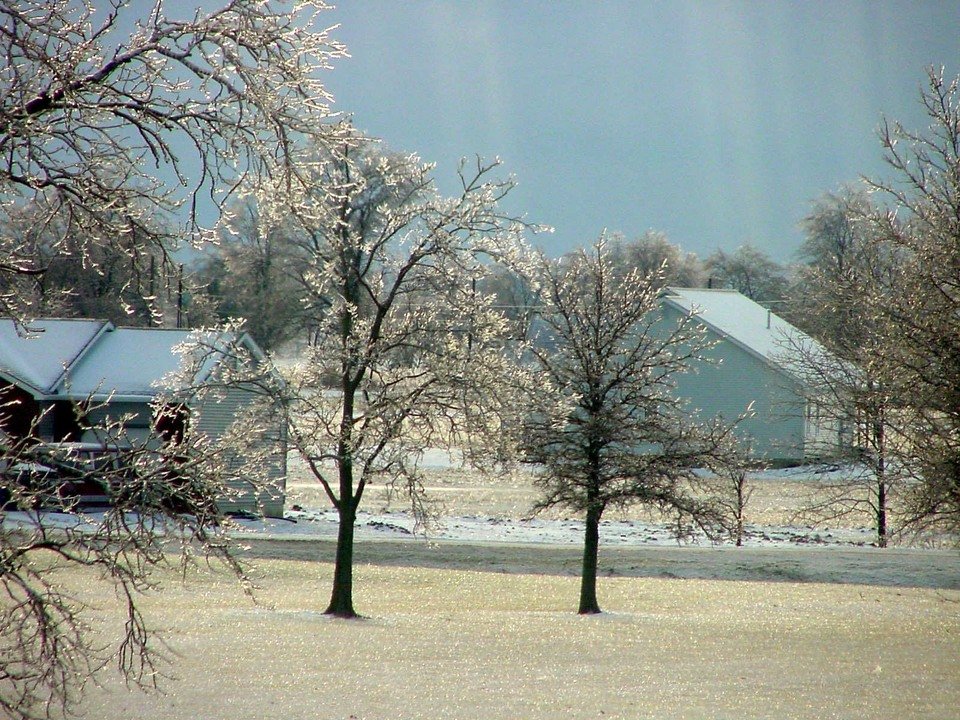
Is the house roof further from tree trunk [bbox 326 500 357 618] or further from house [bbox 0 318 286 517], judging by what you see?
tree trunk [bbox 326 500 357 618]

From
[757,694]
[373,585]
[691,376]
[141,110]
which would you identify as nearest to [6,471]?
[141,110]

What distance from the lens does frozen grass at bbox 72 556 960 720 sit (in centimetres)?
1041

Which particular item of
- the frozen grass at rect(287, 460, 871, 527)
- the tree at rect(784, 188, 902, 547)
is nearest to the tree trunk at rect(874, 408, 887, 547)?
the tree at rect(784, 188, 902, 547)

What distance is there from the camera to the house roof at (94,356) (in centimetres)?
3081

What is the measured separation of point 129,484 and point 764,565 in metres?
22.0

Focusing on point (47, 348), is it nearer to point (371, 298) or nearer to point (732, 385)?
point (371, 298)

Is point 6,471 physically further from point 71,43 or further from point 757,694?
point 757,694

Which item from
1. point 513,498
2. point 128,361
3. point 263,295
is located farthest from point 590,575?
point 263,295

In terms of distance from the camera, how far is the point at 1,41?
5.64 meters

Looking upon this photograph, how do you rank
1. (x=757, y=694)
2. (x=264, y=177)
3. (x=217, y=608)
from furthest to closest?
(x=217, y=608)
(x=757, y=694)
(x=264, y=177)

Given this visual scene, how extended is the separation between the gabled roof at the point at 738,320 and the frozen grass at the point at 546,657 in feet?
88.4

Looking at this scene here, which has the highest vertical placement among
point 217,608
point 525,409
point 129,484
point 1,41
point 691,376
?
point 691,376

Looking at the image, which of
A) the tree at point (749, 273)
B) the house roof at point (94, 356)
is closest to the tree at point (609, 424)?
the house roof at point (94, 356)

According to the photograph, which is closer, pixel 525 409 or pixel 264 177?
pixel 264 177
